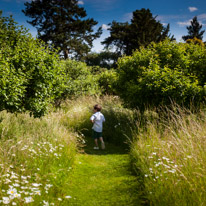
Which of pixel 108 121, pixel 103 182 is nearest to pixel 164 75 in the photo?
pixel 108 121

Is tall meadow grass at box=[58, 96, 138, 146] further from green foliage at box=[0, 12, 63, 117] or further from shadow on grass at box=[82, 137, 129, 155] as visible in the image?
green foliage at box=[0, 12, 63, 117]

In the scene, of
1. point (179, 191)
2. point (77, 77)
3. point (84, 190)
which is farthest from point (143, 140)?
point (77, 77)

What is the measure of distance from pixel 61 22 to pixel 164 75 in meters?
23.1

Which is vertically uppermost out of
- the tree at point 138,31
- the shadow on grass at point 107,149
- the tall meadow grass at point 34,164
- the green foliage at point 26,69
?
the tree at point 138,31

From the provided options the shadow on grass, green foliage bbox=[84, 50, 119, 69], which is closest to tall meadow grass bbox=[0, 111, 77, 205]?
the shadow on grass

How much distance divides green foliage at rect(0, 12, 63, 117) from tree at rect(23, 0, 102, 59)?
21.1 m

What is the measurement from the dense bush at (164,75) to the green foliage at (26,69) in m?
3.00

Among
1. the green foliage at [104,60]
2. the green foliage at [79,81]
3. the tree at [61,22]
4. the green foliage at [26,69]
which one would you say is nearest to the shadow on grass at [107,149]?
the green foliage at [26,69]

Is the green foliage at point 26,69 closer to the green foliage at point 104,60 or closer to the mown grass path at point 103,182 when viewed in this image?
the mown grass path at point 103,182

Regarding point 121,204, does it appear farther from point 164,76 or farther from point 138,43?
point 138,43

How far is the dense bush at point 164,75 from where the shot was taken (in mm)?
7340

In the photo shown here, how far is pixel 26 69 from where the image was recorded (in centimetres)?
646

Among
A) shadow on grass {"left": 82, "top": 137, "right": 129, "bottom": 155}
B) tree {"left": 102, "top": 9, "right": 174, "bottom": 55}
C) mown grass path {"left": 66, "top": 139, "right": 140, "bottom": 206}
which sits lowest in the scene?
mown grass path {"left": 66, "top": 139, "right": 140, "bottom": 206}

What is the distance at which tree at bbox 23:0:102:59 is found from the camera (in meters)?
27.2
